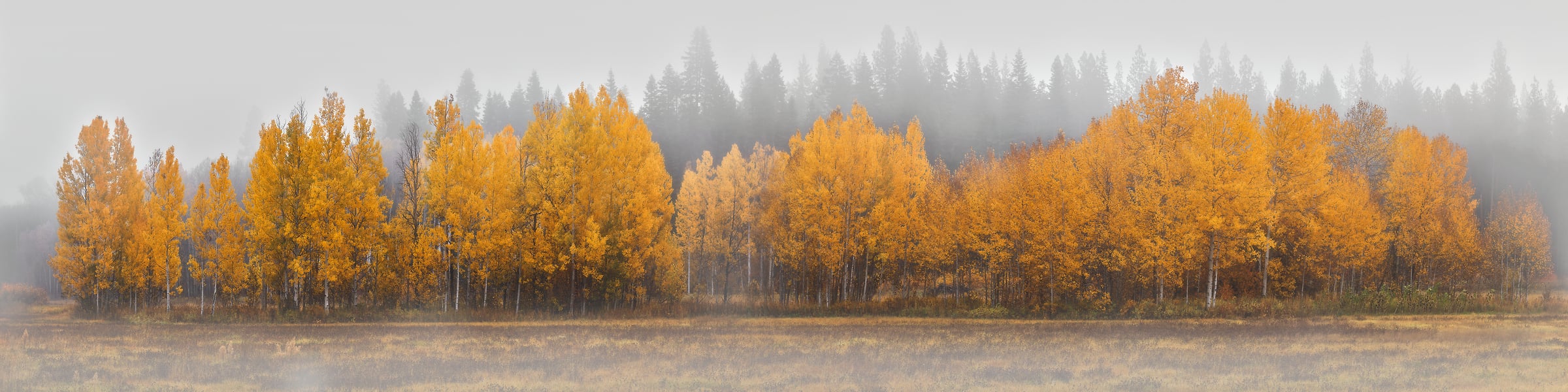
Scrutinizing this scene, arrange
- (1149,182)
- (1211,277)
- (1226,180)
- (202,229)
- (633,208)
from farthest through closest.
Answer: (202,229), (633,208), (1149,182), (1226,180), (1211,277)

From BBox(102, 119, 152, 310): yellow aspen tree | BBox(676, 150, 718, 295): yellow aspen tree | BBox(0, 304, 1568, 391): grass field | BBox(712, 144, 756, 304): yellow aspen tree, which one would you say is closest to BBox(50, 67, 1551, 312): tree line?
BBox(102, 119, 152, 310): yellow aspen tree

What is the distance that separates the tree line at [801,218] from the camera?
36.6 meters

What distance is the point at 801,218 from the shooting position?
40.0 metres

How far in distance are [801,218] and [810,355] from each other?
16.9 m

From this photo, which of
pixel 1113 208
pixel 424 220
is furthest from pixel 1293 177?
pixel 424 220

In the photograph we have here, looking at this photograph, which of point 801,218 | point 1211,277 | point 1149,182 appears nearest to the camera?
point 1211,277

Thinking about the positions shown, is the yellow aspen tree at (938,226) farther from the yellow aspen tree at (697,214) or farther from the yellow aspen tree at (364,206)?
the yellow aspen tree at (364,206)

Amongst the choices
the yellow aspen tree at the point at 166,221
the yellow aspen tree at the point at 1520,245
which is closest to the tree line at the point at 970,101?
the yellow aspen tree at the point at 1520,245

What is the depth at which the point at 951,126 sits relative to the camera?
3282 inches

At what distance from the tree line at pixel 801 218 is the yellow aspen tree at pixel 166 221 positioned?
134 mm

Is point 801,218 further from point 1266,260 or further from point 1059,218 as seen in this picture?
point 1266,260

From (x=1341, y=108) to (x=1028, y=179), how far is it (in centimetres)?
8532

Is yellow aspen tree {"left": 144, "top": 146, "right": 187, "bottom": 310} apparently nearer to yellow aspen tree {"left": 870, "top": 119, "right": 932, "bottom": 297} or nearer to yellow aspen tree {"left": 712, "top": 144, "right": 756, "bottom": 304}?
yellow aspen tree {"left": 712, "top": 144, "right": 756, "bottom": 304}

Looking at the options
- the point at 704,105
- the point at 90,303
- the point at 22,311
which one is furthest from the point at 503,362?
the point at 704,105
